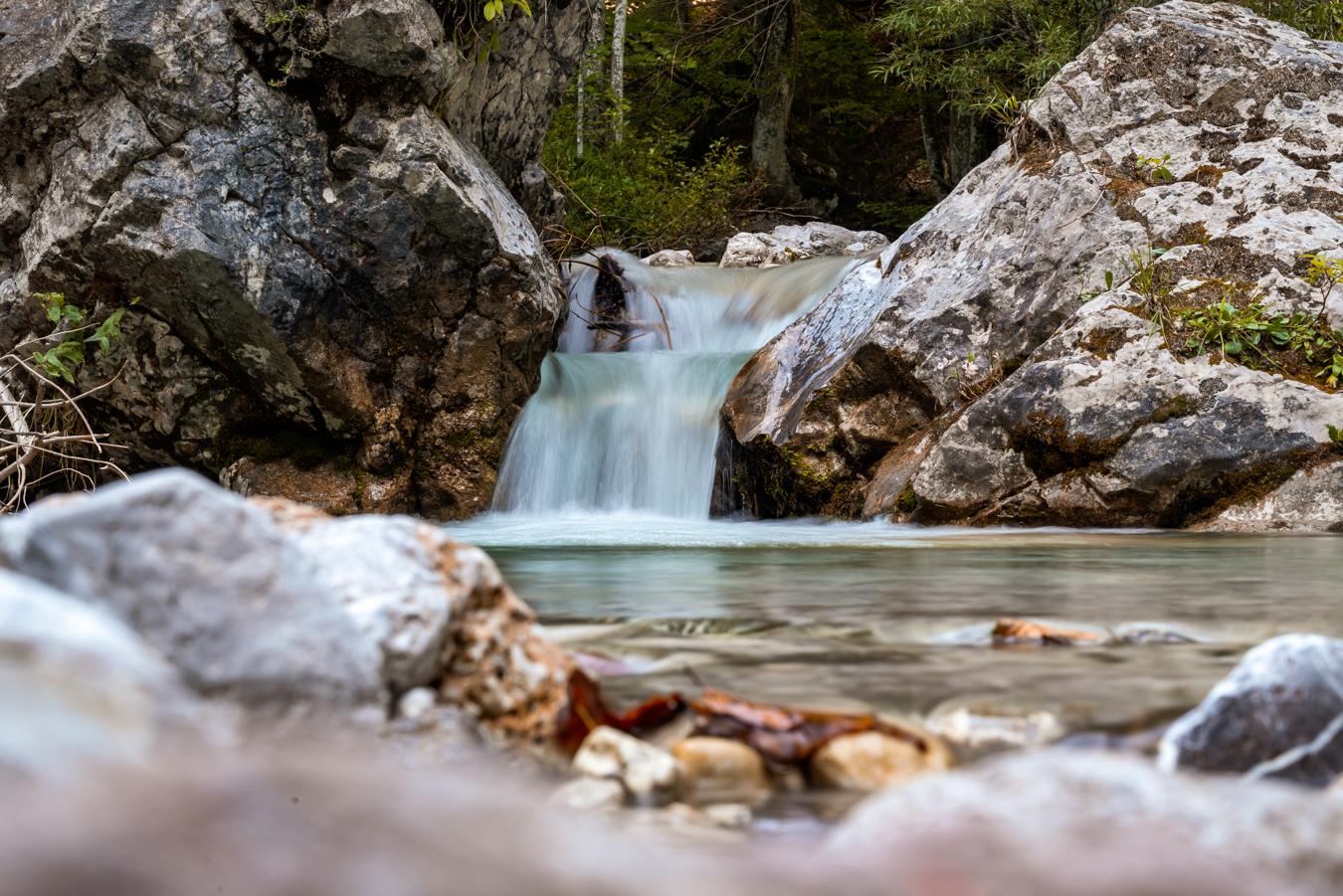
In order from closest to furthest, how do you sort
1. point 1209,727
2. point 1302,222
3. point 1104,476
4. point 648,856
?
point 648,856
point 1209,727
point 1104,476
point 1302,222

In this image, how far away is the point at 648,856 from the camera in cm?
102

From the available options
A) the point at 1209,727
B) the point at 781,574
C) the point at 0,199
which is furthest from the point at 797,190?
the point at 1209,727

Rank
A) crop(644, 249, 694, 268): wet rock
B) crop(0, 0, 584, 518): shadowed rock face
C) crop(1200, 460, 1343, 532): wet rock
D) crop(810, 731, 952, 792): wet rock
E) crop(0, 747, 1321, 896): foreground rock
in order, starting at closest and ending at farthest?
crop(0, 747, 1321, 896): foreground rock → crop(810, 731, 952, 792): wet rock → crop(1200, 460, 1343, 532): wet rock → crop(0, 0, 584, 518): shadowed rock face → crop(644, 249, 694, 268): wet rock

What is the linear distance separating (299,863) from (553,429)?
6.74 m

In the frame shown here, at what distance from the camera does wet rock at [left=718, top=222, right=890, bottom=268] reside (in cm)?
1134

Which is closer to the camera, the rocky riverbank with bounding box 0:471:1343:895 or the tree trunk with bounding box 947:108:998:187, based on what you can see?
the rocky riverbank with bounding box 0:471:1343:895

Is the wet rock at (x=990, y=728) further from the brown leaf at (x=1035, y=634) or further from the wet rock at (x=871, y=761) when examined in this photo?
the brown leaf at (x=1035, y=634)

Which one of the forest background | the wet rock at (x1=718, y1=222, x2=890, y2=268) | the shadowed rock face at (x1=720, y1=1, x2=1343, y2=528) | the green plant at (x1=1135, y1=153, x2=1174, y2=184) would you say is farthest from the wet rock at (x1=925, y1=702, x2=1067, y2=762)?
the wet rock at (x1=718, y1=222, x2=890, y2=268)

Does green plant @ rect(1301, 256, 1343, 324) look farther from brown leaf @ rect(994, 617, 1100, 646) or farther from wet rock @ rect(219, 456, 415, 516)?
wet rock @ rect(219, 456, 415, 516)

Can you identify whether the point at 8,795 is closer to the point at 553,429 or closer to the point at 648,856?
the point at 648,856

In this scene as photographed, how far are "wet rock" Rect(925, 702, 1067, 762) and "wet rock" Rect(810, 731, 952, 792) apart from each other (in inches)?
1.8

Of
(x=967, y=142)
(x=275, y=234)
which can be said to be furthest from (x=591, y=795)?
(x=967, y=142)

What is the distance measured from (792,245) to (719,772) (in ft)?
36.2

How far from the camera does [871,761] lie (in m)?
1.30
